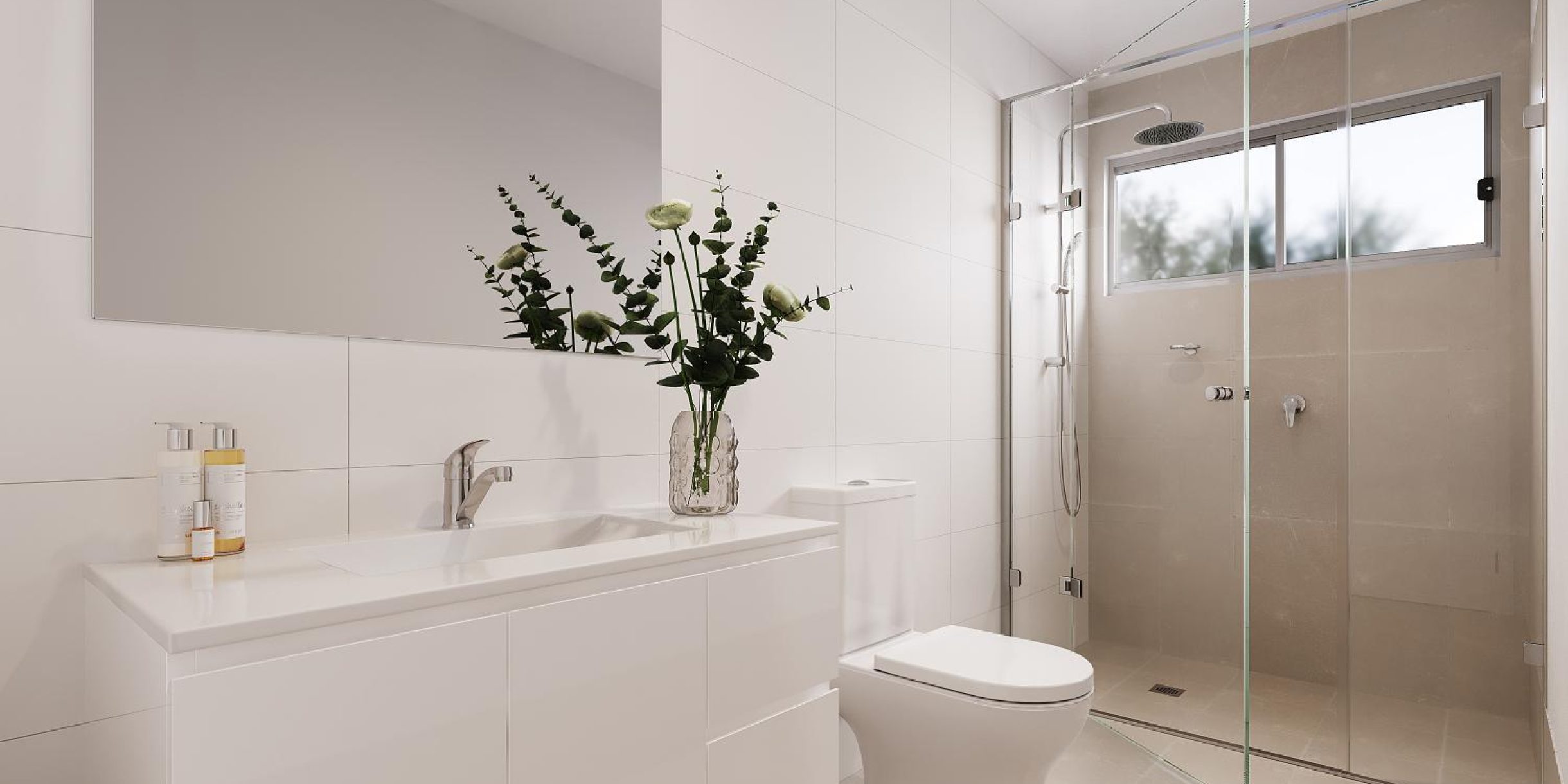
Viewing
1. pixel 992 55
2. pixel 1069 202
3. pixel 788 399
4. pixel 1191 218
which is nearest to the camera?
pixel 788 399

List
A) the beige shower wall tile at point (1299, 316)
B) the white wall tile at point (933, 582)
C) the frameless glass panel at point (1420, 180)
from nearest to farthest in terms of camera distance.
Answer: the frameless glass panel at point (1420, 180) → the beige shower wall tile at point (1299, 316) → the white wall tile at point (933, 582)

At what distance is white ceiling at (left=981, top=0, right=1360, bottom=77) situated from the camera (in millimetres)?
2615

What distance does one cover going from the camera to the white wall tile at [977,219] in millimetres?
2705

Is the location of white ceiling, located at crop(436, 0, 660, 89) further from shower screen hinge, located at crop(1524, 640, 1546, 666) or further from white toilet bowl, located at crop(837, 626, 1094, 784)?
shower screen hinge, located at crop(1524, 640, 1546, 666)

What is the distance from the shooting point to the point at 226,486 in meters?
1.00

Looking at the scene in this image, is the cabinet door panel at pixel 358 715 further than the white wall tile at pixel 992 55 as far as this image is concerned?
No

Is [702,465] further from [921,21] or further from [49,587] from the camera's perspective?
[921,21]

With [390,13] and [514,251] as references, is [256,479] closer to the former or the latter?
[514,251]

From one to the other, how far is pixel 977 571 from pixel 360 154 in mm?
2248

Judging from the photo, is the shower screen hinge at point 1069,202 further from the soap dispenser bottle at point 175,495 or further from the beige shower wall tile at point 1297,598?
the soap dispenser bottle at point 175,495

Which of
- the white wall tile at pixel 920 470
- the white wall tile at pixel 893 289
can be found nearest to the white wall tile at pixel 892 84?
the white wall tile at pixel 893 289

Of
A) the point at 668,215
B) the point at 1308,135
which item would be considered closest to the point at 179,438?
the point at 668,215

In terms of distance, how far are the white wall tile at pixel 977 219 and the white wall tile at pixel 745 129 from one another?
2.37 feet

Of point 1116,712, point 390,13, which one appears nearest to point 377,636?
point 390,13
